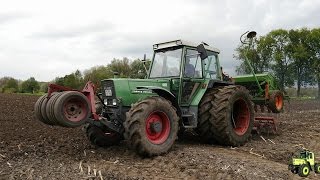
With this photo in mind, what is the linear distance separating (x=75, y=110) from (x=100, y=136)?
5.47ft

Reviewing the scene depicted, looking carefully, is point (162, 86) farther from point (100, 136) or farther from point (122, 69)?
point (122, 69)

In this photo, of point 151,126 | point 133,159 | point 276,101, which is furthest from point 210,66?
point 133,159

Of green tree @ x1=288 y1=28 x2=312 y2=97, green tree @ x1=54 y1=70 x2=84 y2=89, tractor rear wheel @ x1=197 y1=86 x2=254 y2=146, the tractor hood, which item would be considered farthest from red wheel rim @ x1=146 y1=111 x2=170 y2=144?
green tree @ x1=288 y1=28 x2=312 y2=97

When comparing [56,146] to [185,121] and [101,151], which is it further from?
[185,121]

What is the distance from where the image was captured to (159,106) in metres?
8.48

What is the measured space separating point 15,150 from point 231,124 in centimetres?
498

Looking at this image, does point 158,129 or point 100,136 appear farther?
point 100,136

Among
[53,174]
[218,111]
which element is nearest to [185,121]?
[218,111]

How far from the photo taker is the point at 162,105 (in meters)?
8.54

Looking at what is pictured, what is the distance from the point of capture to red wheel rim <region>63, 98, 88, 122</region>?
302 inches

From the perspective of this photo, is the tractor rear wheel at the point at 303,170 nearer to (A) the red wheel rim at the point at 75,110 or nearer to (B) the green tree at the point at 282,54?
(A) the red wheel rim at the point at 75,110

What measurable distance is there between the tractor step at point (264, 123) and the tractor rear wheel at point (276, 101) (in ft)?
1.56

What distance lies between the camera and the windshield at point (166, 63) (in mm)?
9969

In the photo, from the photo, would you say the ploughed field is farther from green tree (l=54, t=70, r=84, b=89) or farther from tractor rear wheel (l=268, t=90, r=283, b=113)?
green tree (l=54, t=70, r=84, b=89)
